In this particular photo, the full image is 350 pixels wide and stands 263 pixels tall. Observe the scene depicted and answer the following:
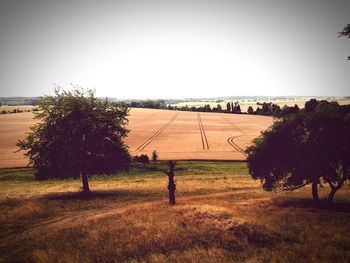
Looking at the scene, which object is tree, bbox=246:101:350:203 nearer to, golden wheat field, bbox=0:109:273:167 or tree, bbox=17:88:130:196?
tree, bbox=17:88:130:196

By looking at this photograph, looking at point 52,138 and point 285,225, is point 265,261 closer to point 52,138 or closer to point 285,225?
point 285,225

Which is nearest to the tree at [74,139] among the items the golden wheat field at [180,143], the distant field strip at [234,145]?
the golden wheat field at [180,143]

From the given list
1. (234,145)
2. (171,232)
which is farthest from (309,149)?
(234,145)

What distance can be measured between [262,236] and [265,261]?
11.2 ft

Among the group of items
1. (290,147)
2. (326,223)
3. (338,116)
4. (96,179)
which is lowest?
(96,179)

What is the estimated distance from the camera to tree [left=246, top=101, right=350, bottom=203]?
2803 cm

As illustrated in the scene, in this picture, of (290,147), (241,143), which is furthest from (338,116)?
(241,143)

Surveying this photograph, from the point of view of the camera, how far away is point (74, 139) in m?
35.8

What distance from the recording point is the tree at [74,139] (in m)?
34.9

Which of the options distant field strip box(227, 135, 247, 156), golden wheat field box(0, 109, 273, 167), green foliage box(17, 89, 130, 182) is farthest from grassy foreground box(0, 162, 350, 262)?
distant field strip box(227, 135, 247, 156)

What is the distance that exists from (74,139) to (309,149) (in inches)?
1046

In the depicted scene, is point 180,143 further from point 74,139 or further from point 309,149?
point 309,149

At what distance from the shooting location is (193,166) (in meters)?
59.0

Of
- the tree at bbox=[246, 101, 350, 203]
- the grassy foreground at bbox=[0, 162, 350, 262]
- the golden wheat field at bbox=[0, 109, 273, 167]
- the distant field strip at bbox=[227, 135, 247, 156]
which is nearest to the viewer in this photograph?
the grassy foreground at bbox=[0, 162, 350, 262]
